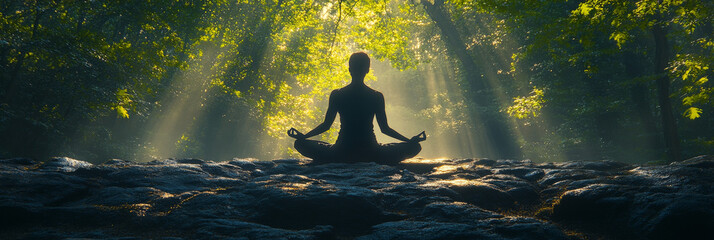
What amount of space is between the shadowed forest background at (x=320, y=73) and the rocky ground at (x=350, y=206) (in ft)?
19.8

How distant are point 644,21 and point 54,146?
19.3 meters

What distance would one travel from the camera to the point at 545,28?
927 centimetres

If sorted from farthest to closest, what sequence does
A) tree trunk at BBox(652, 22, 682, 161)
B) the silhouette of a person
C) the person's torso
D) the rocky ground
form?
1. tree trunk at BBox(652, 22, 682, 161)
2. the person's torso
3. the silhouette of a person
4. the rocky ground

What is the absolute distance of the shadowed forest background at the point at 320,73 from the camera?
10.3m

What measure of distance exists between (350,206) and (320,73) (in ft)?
65.8

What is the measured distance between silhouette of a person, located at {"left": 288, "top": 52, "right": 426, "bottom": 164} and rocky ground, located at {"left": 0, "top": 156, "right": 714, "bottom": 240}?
5.44ft

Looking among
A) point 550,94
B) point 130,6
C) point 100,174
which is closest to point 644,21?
point 100,174

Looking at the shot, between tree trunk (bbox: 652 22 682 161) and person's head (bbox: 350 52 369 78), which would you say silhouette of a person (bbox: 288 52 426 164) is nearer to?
person's head (bbox: 350 52 369 78)

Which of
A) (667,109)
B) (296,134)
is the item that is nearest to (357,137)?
(296,134)

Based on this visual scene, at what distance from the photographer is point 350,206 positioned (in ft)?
11.6

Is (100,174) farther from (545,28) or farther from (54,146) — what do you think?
(54,146)

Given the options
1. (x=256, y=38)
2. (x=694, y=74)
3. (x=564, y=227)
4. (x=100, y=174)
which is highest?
(x=256, y=38)

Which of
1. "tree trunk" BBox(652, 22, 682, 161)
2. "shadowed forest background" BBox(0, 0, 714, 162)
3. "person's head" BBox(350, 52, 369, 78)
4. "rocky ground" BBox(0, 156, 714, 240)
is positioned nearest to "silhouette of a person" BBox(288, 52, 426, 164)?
"person's head" BBox(350, 52, 369, 78)

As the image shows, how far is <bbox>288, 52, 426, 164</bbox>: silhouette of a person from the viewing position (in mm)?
6566
